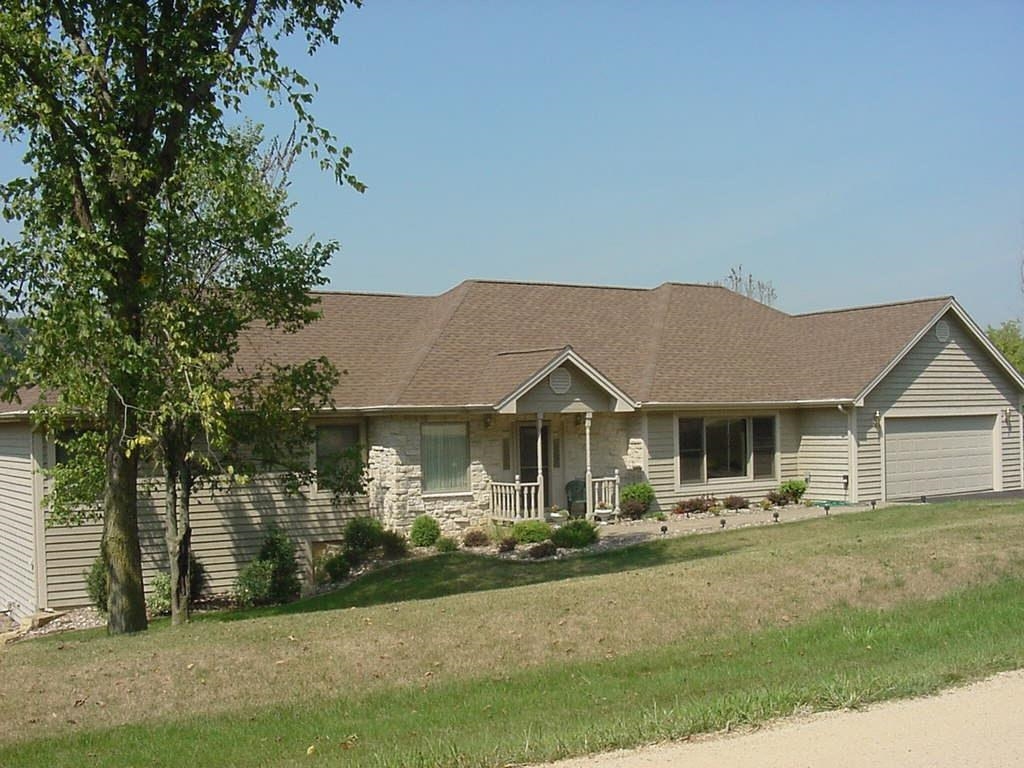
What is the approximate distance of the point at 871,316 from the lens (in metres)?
30.0

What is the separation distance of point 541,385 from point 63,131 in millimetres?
12668

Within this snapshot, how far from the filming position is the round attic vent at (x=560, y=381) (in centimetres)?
2395

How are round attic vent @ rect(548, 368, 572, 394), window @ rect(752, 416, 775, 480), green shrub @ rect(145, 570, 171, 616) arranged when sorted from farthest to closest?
window @ rect(752, 416, 775, 480) < round attic vent @ rect(548, 368, 572, 394) < green shrub @ rect(145, 570, 171, 616)

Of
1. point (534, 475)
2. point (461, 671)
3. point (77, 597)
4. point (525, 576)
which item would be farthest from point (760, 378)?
point (461, 671)

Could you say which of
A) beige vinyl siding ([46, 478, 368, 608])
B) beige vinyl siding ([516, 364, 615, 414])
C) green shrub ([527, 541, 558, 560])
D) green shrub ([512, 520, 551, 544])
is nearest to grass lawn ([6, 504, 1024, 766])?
green shrub ([527, 541, 558, 560])

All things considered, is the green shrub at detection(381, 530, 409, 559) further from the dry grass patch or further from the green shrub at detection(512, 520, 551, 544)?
the dry grass patch

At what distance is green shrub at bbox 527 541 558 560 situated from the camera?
68.7 feet

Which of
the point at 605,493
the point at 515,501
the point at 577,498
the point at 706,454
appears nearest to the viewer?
the point at 515,501

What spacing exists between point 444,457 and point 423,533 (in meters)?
1.93

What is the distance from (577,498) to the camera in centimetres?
2516

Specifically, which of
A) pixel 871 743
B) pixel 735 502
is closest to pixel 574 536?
pixel 735 502

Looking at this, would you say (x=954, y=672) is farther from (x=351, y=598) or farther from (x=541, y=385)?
(x=541, y=385)

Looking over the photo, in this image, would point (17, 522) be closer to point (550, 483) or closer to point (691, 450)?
point (550, 483)

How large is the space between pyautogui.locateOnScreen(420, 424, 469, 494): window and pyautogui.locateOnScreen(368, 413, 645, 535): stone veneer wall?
15 centimetres
